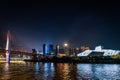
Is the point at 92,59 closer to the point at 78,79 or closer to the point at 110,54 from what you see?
the point at 110,54

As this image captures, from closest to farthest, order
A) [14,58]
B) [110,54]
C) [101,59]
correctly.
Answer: [101,59], [110,54], [14,58]

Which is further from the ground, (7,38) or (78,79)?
(7,38)

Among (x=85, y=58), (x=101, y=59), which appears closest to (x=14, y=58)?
(x=85, y=58)

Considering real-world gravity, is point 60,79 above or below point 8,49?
below

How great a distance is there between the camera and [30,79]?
95.7 feet

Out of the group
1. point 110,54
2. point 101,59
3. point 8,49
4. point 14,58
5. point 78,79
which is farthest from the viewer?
point 14,58

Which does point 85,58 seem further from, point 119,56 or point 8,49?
point 8,49

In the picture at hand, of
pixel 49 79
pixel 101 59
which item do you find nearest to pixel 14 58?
pixel 101 59

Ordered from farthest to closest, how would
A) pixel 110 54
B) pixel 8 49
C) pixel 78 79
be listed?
pixel 110 54, pixel 8 49, pixel 78 79

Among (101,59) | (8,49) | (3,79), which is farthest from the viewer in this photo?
(101,59)

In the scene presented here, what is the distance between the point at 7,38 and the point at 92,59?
50.1 meters

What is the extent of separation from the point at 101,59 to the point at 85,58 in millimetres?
13093

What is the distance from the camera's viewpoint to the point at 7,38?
104 meters

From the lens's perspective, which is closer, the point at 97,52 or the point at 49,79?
the point at 49,79
